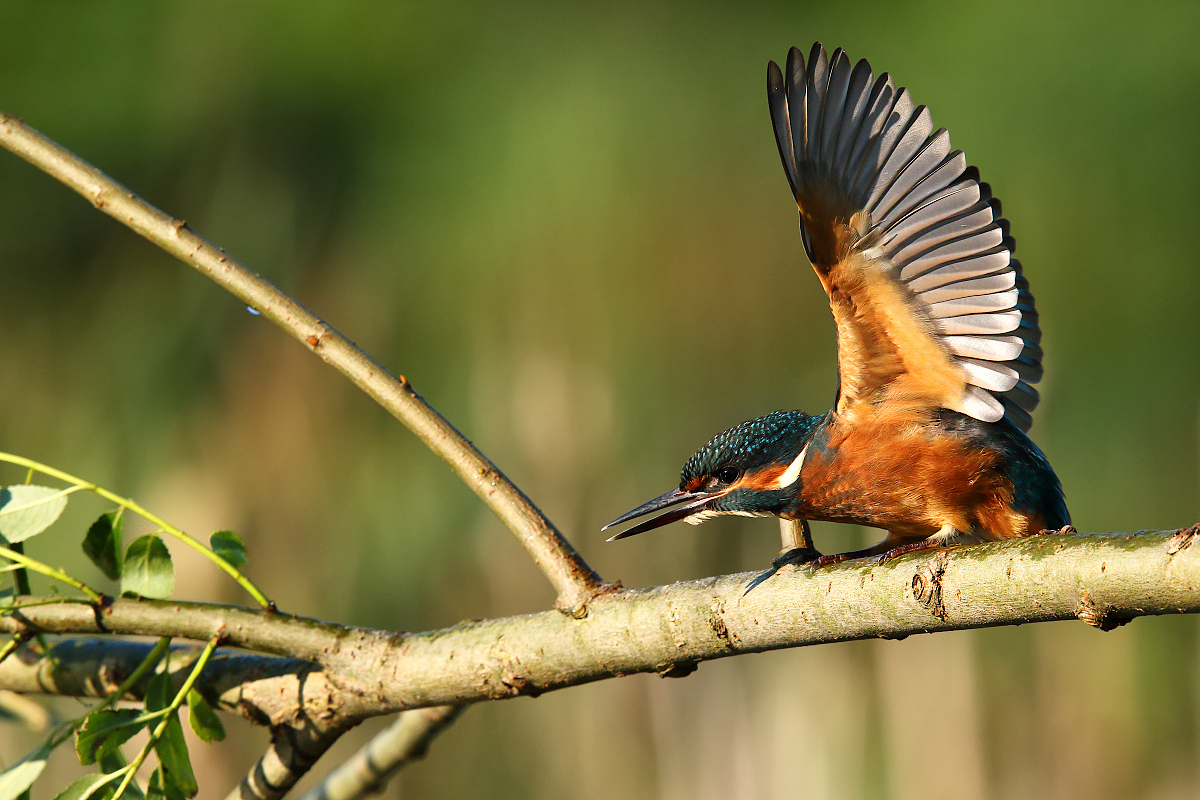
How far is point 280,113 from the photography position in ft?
15.6

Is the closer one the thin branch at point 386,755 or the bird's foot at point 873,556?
the bird's foot at point 873,556

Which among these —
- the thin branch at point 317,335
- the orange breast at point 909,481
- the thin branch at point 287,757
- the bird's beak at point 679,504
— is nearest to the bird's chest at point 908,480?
the orange breast at point 909,481

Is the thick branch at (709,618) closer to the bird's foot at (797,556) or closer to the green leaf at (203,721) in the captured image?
the green leaf at (203,721)

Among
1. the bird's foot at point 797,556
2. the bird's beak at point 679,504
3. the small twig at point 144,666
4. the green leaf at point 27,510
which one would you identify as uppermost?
the bird's beak at point 679,504

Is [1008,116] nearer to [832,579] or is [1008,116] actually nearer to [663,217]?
[663,217]

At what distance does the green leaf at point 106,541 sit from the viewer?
2.64 ft

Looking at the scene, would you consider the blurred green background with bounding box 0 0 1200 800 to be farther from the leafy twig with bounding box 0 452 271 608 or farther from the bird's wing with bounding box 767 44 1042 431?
the leafy twig with bounding box 0 452 271 608

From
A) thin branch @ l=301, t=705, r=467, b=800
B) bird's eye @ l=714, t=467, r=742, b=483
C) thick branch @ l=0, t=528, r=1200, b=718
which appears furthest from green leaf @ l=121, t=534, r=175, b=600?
bird's eye @ l=714, t=467, r=742, b=483

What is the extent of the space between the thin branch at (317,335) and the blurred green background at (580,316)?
3561 millimetres

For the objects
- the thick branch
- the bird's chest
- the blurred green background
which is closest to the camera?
the thick branch

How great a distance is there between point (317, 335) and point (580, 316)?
12.2 ft

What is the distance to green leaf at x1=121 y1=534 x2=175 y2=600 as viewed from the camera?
79 centimetres

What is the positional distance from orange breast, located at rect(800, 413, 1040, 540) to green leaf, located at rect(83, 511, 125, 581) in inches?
28.7

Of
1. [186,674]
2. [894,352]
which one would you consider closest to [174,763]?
[186,674]
